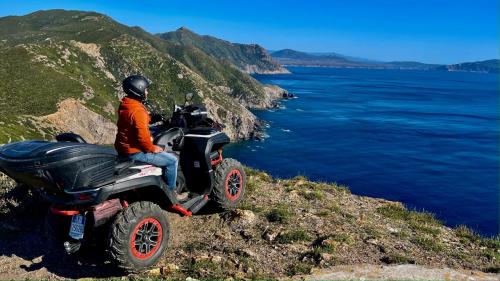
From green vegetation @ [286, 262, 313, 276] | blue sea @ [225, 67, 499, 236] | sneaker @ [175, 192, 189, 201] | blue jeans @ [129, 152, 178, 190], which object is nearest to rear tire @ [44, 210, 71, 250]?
blue jeans @ [129, 152, 178, 190]

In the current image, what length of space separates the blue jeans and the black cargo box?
65cm

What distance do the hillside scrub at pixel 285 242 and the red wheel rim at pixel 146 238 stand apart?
Result: 0.36m

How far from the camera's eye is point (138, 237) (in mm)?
6906

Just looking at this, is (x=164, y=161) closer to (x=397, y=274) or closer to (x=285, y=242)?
(x=285, y=242)

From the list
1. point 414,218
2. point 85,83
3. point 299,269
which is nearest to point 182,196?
point 299,269

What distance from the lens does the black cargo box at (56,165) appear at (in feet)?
19.7

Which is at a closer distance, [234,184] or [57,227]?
[57,227]

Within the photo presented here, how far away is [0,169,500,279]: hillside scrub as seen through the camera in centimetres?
729

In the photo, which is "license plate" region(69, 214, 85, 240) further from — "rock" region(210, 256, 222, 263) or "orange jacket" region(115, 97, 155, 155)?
"rock" region(210, 256, 222, 263)

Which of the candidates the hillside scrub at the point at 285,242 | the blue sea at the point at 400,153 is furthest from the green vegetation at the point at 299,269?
the blue sea at the point at 400,153

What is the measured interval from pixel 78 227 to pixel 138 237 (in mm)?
955

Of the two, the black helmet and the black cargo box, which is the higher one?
the black helmet

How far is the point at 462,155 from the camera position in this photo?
92438mm

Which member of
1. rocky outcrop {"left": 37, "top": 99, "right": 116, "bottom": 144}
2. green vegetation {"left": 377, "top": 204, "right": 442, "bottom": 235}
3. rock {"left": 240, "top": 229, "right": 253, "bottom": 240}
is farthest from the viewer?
rocky outcrop {"left": 37, "top": 99, "right": 116, "bottom": 144}
